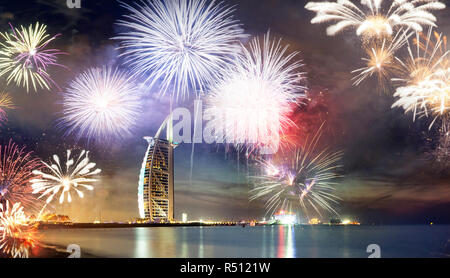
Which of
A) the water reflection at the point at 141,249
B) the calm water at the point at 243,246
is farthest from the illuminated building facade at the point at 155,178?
the water reflection at the point at 141,249

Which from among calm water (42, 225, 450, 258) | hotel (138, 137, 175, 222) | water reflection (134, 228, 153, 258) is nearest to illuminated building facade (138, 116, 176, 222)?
hotel (138, 137, 175, 222)

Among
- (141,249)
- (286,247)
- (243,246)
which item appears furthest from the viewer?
(243,246)

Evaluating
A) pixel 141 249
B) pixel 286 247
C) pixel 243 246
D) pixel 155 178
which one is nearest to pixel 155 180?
pixel 155 178

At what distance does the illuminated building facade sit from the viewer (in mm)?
87500

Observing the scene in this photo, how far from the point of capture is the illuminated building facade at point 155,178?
8750cm

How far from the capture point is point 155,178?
89125 millimetres

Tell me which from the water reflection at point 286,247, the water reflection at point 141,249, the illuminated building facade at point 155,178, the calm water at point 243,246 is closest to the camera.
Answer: the water reflection at point 141,249

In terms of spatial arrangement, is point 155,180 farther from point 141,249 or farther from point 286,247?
point 286,247

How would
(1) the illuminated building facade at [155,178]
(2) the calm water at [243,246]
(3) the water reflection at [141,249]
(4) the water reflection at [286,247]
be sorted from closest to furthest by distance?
(3) the water reflection at [141,249]
(4) the water reflection at [286,247]
(2) the calm water at [243,246]
(1) the illuminated building facade at [155,178]

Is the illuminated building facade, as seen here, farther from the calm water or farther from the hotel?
the calm water

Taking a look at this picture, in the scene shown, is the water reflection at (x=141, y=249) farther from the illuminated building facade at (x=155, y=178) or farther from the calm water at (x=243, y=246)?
the illuminated building facade at (x=155, y=178)

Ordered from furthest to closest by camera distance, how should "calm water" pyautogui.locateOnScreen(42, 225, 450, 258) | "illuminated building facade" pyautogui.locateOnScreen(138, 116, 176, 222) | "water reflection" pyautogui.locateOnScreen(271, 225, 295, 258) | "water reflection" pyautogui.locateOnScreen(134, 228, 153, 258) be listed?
1. "illuminated building facade" pyautogui.locateOnScreen(138, 116, 176, 222)
2. "calm water" pyautogui.locateOnScreen(42, 225, 450, 258)
3. "water reflection" pyautogui.locateOnScreen(271, 225, 295, 258)
4. "water reflection" pyautogui.locateOnScreen(134, 228, 153, 258)
